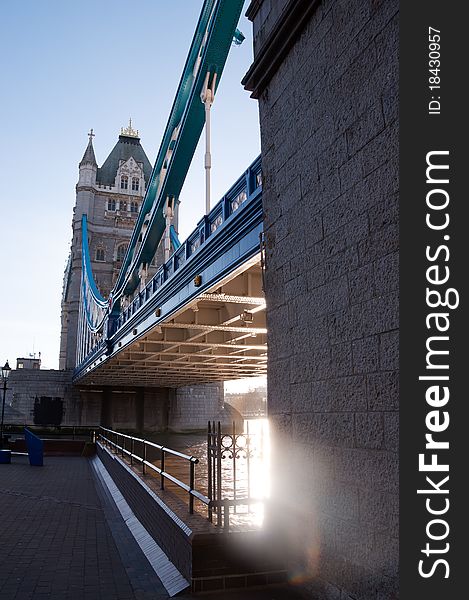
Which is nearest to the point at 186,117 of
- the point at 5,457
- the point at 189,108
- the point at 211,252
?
the point at 189,108

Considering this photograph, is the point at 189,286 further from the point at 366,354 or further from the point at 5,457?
the point at 5,457

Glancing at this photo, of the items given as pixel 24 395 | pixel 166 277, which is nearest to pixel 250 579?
pixel 166 277

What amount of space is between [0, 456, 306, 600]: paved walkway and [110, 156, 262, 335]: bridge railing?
461 centimetres

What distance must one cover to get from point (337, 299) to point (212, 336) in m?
15.2

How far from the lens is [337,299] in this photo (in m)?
4.03

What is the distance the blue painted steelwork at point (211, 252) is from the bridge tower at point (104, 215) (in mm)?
53633

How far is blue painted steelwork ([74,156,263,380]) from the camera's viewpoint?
7.50m

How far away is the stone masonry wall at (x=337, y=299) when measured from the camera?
3428mm

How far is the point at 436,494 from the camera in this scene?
283cm

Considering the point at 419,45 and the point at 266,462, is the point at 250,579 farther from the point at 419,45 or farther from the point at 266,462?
the point at 419,45

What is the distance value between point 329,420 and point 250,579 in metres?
1.71

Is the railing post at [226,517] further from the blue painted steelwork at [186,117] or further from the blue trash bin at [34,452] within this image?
the blue trash bin at [34,452]

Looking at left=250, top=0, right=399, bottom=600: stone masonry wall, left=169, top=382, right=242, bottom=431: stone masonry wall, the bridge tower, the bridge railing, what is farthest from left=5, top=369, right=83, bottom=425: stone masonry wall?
left=250, top=0, right=399, bottom=600: stone masonry wall

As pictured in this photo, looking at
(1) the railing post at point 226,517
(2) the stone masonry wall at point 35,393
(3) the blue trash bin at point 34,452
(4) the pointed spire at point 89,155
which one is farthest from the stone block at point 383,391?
(4) the pointed spire at point 89,155
